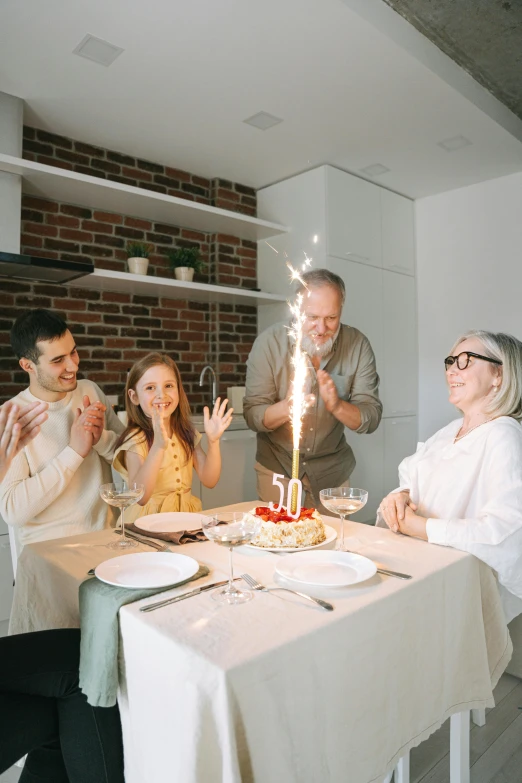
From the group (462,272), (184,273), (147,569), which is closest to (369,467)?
(462,272)

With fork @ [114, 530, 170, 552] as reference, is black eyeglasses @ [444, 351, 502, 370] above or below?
above

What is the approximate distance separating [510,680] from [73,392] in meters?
1.89

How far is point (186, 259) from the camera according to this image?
3.23 m

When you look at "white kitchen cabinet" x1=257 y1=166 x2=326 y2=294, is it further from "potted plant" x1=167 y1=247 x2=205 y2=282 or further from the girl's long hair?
the girl's long hair

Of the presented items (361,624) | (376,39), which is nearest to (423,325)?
(376,39)

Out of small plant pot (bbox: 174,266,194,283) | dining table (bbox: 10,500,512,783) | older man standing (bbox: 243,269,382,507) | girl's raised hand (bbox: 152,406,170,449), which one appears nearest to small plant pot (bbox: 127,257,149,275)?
small plant pot (bbox: 174,266,194,283)

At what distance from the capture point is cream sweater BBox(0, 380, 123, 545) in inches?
69.2

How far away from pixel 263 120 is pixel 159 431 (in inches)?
70.3

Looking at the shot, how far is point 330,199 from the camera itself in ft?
11.0

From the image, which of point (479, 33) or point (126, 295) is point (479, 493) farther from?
Result: point (126, 295)

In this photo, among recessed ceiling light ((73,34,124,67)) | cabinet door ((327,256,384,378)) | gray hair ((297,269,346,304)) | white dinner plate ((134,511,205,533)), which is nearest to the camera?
white dinner plate ((134,511,205,533))

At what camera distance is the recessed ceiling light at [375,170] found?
3.40 m

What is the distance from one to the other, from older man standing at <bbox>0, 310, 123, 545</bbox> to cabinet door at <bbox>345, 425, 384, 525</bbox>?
1864 mm

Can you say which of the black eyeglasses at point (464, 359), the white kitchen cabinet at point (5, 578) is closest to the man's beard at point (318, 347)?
the black eyeglasses at point (464, 359)
